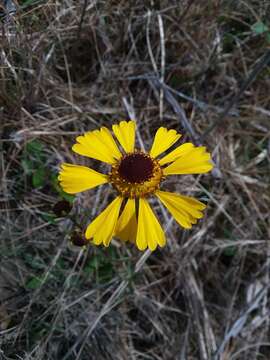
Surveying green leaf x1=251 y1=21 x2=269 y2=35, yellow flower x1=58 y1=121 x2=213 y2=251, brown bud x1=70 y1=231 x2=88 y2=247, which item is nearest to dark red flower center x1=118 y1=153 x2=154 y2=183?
yellow flower x1=58 y1=121 x2=213 y2=251

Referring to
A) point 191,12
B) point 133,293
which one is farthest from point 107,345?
point 191,12

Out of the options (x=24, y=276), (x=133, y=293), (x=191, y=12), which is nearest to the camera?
(x=24, y=276)

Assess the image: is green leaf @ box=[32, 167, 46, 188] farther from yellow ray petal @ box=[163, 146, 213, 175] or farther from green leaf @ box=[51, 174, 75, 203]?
yellow ray petal @ box=[163, 146, 213, 175]

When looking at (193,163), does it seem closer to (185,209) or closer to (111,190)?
(185,209)

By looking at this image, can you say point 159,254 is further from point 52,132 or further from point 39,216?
point 52,132

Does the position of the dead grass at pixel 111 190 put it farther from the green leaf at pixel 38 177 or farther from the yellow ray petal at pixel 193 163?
the yellow ray petal at pixel 193 163

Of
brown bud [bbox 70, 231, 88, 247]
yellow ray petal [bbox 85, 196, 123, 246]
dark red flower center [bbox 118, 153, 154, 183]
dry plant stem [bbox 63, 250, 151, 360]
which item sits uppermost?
dark red flower center [bbox 118, 153, 154, 183]

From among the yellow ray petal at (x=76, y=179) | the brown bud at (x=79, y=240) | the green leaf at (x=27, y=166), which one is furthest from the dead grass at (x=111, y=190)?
the yellow ray petal at (x=76, y=179)

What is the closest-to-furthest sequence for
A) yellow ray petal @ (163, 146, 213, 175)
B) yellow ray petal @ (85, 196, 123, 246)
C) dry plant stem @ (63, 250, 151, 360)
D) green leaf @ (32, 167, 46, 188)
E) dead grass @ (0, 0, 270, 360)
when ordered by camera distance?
yellow ray petal @ (85, 196, 123, 246) → yellow ray petal @ (163, 146, 213, 175) → dry plant stem @ (63, 250, 151, 360) → dead grass @ (0, 0, 270, 360) → green leaf @ (32, 167, 46, 188)
